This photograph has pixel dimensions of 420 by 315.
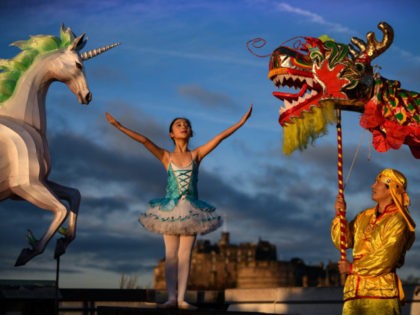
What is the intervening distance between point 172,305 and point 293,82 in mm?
2586

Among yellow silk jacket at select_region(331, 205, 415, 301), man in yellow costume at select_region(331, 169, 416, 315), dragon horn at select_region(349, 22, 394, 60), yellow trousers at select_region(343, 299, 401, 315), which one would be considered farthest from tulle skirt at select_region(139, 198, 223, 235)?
dragon horn at select_region(349, 22, 394, 60)

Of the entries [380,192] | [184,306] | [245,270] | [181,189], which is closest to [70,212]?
[181,189]

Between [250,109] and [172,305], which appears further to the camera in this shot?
[250,109]

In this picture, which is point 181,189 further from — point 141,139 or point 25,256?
point 25,256

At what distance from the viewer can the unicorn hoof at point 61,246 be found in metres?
8.28

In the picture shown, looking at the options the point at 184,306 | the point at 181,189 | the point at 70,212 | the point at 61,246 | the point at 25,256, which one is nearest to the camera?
the point at 184,306

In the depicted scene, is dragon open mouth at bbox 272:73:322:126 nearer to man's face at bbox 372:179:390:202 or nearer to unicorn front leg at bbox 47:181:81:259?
man's face at bbox 372:179:390:202

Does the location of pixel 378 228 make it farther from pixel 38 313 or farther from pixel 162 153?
pixel 38 313

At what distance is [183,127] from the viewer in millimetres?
8234

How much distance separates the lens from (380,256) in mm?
6844

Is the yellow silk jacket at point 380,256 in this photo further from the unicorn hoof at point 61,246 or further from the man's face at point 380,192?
the unicorn hoof at point 61,246

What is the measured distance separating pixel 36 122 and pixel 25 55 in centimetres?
76

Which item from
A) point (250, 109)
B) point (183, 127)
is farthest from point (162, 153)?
point (250, 109)

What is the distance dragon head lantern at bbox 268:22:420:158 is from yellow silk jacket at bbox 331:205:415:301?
1.50 meters
